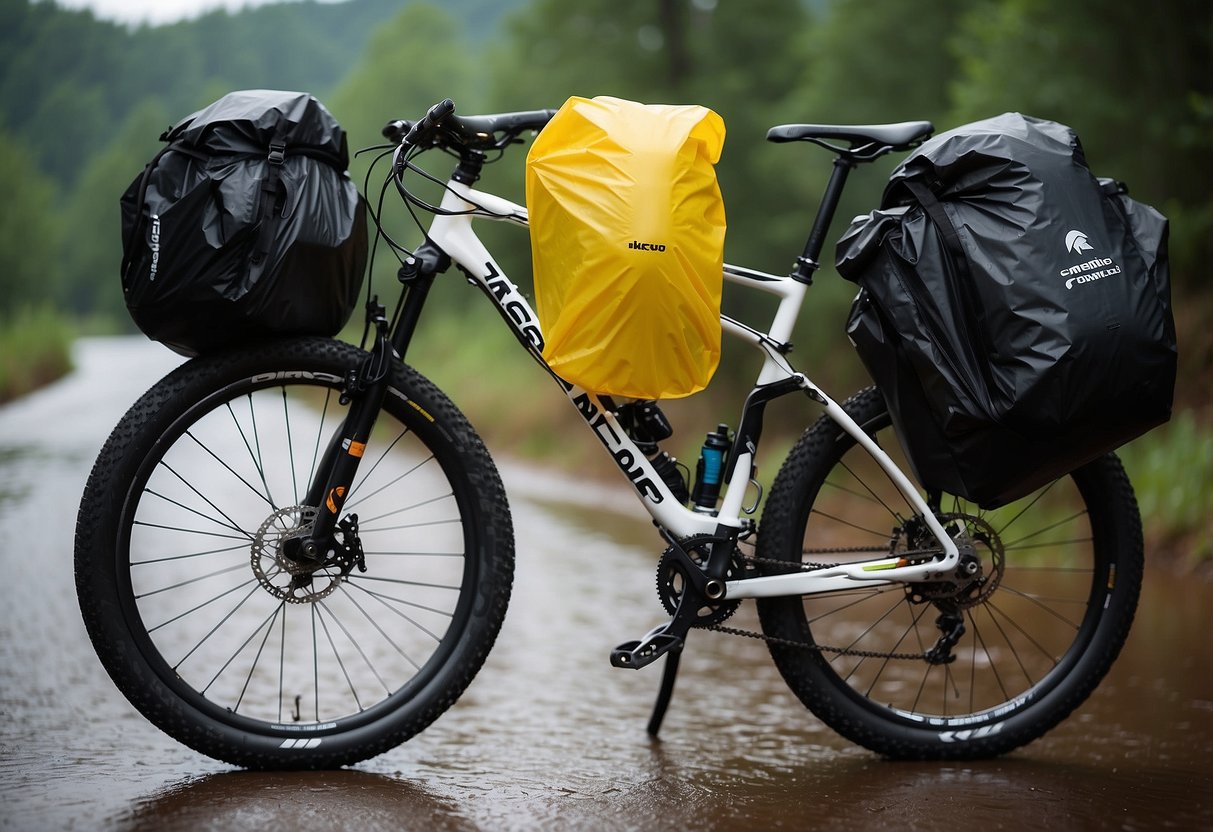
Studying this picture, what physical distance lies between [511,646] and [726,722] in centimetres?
132

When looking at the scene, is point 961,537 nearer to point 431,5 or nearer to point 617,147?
point 617,147

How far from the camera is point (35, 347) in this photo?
43.6 ft

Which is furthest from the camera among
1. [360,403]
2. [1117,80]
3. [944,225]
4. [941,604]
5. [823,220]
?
[1117,80]

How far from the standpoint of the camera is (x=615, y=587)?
18.4ft

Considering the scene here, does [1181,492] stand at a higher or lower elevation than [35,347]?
lower

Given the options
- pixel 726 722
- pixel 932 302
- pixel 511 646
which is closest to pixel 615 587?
pixel 511 646

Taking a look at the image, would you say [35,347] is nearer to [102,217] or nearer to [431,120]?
[102,217]

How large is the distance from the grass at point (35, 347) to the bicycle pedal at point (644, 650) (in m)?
12.1

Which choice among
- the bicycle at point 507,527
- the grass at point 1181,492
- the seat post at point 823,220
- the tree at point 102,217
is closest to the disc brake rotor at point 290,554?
the bicycle at point 507,527

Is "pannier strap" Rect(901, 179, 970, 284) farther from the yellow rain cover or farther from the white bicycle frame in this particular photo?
the yellow rain cover

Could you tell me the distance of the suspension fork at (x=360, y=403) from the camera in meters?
2.62

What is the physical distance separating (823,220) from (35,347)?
13025 millimetres

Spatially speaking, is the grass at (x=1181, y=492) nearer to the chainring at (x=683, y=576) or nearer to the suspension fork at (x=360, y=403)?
the chainring at (x=683, y=576)

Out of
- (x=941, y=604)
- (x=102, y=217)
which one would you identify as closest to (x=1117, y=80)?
(x=941, y=604)
